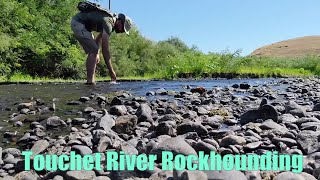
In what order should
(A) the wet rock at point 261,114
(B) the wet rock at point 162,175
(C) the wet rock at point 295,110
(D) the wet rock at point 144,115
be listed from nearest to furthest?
(B) the wet rock at point 162,175
(A) the wet rock at point 261,114
(D) the wet rock at point 144,115
(C) the wet rock at point 295,110

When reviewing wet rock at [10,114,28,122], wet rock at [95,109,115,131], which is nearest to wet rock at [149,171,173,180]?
wet rock at [95,109,115,131]

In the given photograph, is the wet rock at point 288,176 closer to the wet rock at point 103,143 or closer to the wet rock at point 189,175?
the wet rock at point 189,175

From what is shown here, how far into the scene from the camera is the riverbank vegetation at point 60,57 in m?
22.3

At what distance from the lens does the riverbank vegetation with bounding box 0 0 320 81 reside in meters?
22.3

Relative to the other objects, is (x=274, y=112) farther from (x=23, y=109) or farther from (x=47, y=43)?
(x=47, y=43)

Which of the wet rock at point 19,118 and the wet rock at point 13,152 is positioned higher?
the wet rock at point 19,118

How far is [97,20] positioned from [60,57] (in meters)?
18.9

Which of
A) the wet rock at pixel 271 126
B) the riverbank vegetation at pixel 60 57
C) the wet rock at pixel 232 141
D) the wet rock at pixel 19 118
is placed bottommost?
the wet rock at pixel 19 118

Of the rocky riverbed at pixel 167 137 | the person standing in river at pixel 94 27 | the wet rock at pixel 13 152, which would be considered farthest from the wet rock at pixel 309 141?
the person standing in river at pixel 94 27

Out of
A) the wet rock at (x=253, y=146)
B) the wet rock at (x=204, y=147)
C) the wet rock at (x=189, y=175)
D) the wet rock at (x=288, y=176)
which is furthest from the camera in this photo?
the wet rock at (x=253, y=146)

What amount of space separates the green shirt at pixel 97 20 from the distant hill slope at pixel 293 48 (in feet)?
199

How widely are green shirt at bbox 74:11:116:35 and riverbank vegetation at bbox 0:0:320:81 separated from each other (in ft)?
34.6

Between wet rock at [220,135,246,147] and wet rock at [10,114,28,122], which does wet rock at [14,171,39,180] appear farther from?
wet rock at [10,114,28,122]

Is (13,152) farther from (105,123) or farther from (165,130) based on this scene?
(165,130)
